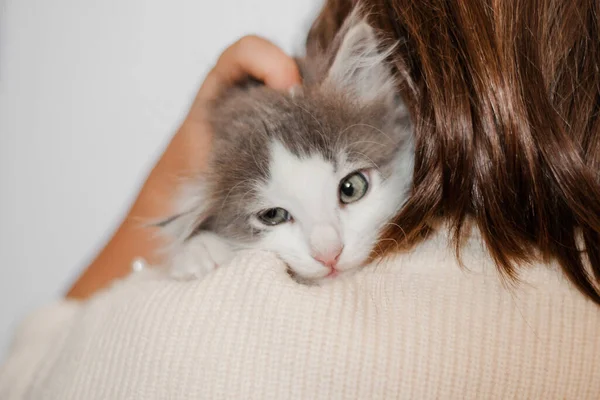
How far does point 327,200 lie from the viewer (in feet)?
3.53

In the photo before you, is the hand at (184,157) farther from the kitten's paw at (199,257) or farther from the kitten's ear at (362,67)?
the kitten's paw at (199,257)

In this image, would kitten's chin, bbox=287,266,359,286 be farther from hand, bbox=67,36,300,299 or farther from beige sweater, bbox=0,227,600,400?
hand, bbox=67,36,300,299

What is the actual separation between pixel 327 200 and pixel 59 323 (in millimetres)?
625

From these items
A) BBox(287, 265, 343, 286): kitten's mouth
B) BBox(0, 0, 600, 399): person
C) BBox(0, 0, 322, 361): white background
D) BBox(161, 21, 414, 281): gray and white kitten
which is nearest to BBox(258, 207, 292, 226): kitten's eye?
BBox(161, 21, 414, 281): gray and white kitten

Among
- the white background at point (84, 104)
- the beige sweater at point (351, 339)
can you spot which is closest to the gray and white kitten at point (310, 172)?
the beige sweater at point (351, 339)

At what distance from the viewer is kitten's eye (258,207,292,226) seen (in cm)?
114

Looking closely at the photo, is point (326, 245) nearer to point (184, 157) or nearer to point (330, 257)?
point (330, 257)

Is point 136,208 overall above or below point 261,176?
below

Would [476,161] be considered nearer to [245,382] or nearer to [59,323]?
[245,382]

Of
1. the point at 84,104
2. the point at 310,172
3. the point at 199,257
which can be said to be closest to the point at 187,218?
the point at 199,257

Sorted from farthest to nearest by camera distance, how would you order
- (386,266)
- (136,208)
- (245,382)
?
(136,208), (386,266), (245,382)

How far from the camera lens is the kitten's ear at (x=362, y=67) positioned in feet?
3.66

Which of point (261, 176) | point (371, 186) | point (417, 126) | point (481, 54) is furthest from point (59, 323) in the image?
point (481, 54)

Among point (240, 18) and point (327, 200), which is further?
point (240, 18)
